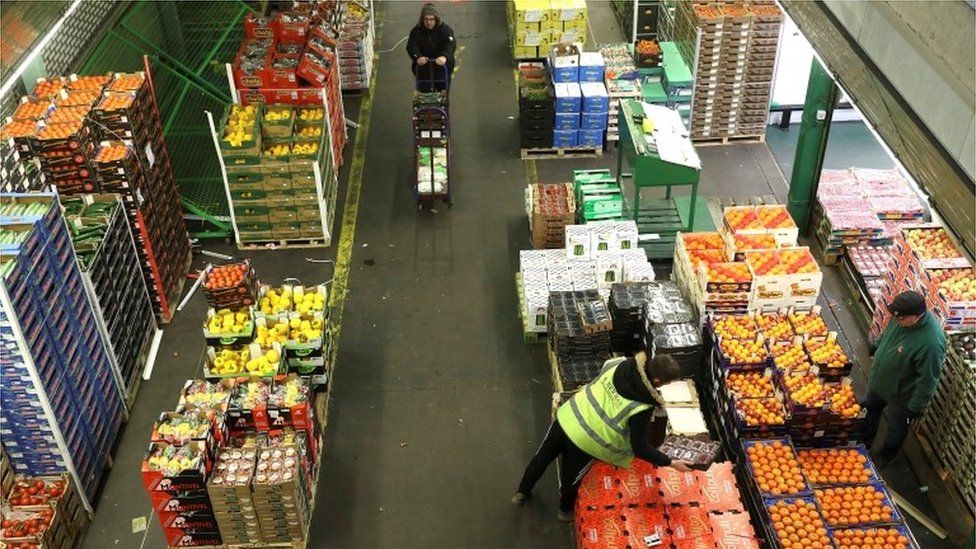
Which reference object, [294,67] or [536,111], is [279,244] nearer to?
[294,67]

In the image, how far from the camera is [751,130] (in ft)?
48.4

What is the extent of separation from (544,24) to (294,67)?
6.10 meters

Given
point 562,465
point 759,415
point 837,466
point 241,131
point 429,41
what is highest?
point 241,131

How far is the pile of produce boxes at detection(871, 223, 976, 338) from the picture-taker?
930 cm

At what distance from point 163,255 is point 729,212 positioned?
22.8ft

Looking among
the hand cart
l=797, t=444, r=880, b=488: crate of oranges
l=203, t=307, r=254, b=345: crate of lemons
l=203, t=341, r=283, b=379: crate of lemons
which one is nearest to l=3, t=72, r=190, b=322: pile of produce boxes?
l=203, t=307, r=254, b=345: crate of lemons

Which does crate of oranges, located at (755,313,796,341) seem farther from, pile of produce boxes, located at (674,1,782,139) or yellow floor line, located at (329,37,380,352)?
pile of produce boxes, located at (674,1,782,139)

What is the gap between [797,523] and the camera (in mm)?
7551

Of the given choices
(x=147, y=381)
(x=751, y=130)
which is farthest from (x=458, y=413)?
(x=751, y=130)

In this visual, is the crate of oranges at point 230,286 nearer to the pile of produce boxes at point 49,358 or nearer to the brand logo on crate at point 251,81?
the pile of produce boxes at point 49,358

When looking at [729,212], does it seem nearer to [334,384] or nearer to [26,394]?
[334,384]

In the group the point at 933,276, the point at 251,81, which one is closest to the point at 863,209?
the point at 933,276

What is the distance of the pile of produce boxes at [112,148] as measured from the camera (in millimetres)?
9719

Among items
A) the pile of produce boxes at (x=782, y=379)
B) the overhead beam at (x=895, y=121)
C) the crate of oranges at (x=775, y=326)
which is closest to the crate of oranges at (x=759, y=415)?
the pile of produce boxes at (x=782, y=379)
